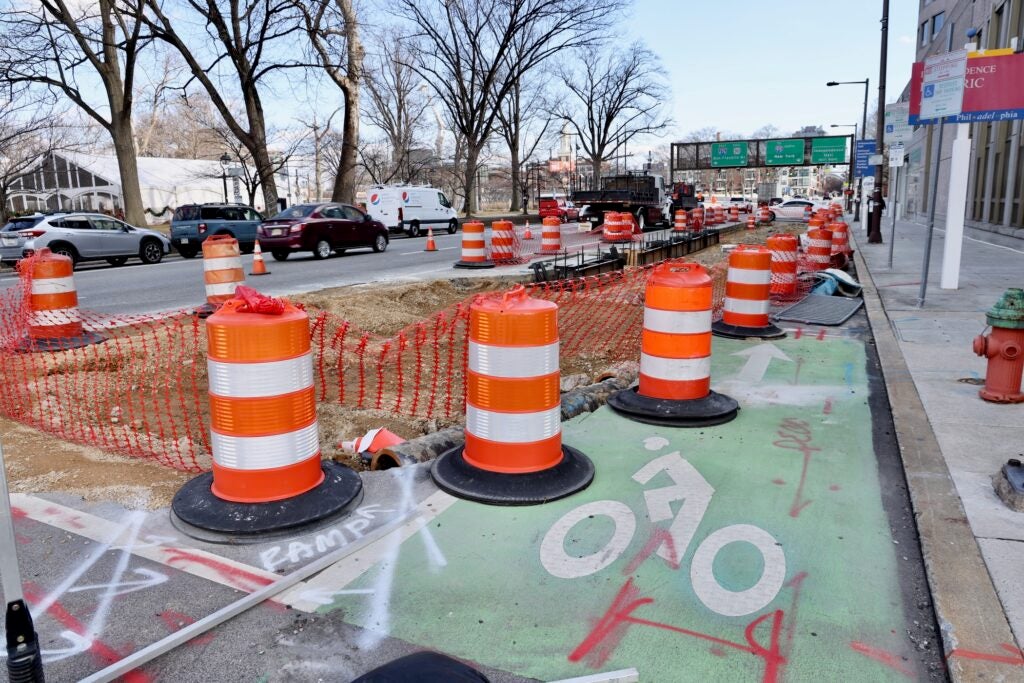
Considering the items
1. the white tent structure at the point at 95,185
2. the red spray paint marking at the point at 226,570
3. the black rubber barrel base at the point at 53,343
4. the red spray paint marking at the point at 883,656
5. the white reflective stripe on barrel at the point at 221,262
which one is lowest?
the red spray paint marking at the point at 883,656

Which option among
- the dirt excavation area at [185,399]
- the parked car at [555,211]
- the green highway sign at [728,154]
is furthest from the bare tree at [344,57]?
the green highway sign at [728,154]

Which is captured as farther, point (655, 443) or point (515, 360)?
point (655, 443)

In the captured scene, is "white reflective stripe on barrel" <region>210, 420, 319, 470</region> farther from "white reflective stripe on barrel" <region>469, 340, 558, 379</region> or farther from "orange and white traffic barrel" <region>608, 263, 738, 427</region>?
"orange and white traffic barrel" <region>608, 263, 738, 427</region>

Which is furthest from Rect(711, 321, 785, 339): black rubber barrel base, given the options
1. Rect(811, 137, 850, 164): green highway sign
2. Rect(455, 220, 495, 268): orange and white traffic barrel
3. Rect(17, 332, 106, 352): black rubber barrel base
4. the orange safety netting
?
Rect(811, 137, 850, 164): green highway sign

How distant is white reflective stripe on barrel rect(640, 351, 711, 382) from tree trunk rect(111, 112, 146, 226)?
3052cm

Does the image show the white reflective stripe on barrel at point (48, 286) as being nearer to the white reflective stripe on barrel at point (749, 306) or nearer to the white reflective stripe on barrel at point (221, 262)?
the white reflective stripe on barrel at point (221, 262)

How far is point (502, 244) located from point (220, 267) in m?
9.09

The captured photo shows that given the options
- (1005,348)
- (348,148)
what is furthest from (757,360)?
(348,148)

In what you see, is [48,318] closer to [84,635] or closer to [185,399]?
[185,399]

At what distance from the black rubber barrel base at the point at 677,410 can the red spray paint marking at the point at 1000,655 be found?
2630 millimetres

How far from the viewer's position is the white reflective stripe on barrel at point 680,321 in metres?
5.27

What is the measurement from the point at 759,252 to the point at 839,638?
5.99 m

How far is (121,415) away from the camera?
652 cm

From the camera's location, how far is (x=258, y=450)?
357 cm
